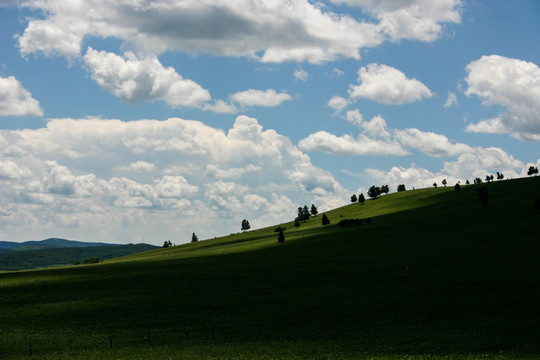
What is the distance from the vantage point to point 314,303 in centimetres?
6003

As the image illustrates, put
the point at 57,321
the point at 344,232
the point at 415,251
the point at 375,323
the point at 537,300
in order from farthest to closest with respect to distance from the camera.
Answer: the point at 344,232, the point at 415,251, the point at 57,321, the point at 537,300, the point at 375,323

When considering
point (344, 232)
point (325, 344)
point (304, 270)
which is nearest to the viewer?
point (325, 344)

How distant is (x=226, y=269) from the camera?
98188 millimetres

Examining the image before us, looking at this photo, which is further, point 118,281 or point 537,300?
point 118,281

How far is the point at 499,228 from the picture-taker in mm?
109500

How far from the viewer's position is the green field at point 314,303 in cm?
3788

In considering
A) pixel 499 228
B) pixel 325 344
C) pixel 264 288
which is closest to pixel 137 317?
pixel 264 288

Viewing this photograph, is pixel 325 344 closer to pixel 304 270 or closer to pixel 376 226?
pixel 304 270

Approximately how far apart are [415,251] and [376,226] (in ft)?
160

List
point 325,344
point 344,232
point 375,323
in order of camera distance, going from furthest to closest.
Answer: point 344,232, point 375,323, point 325,344

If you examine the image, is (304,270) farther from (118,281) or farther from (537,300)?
(537,300)

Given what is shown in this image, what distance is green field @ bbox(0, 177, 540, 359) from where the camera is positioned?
37.9m

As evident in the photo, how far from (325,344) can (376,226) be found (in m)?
110

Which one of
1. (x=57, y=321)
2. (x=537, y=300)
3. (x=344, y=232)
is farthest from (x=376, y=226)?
(x=57, y=321)
